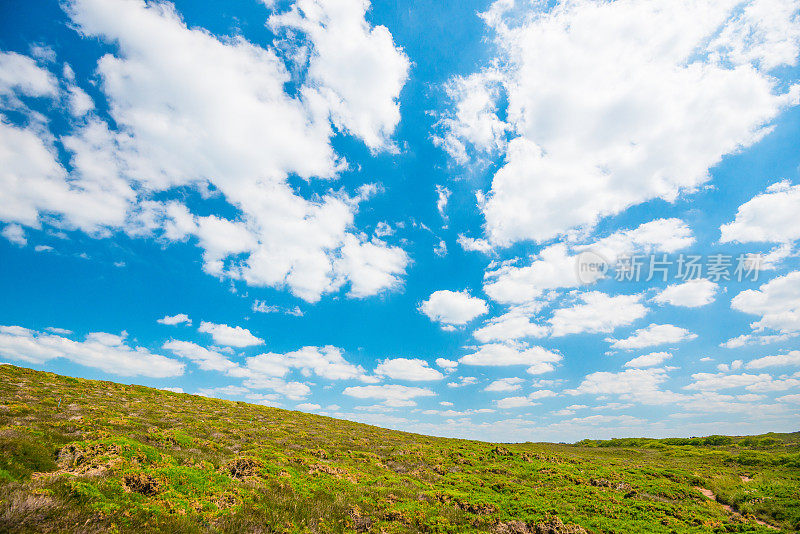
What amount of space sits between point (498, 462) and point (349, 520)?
24.9 meters

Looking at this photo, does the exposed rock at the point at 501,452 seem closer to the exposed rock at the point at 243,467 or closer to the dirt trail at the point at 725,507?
the dirt trail at the point at 725,507

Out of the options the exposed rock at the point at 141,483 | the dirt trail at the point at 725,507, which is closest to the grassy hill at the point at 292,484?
the exposed rock at the point at 141,483

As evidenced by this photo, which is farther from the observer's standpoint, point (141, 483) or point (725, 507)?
point (725, 507)

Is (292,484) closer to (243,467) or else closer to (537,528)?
(243,467)

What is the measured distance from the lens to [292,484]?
741 inches

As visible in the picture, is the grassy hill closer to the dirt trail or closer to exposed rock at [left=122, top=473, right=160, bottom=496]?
exposed rock at [left=122, top=473, right=160, bottom=496]

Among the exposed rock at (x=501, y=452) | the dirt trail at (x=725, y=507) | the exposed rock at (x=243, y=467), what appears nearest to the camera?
the exposed rock at (x=243, y=467)

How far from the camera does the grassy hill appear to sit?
11617mm

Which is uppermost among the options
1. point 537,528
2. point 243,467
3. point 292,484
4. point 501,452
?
point 243,467

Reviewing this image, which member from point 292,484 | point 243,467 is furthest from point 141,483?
point 292,484

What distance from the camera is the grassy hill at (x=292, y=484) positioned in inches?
457

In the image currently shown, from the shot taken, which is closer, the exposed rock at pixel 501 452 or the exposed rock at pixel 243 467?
the exposed rock at pixel 243 467

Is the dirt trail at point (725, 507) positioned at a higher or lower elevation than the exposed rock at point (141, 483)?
lower

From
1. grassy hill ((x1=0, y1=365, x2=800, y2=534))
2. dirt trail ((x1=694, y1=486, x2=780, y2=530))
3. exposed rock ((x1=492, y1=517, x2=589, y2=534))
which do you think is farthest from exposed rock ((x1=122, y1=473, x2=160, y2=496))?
dirt trail ((x1=694, y1=486, x2=780, y2=530))
